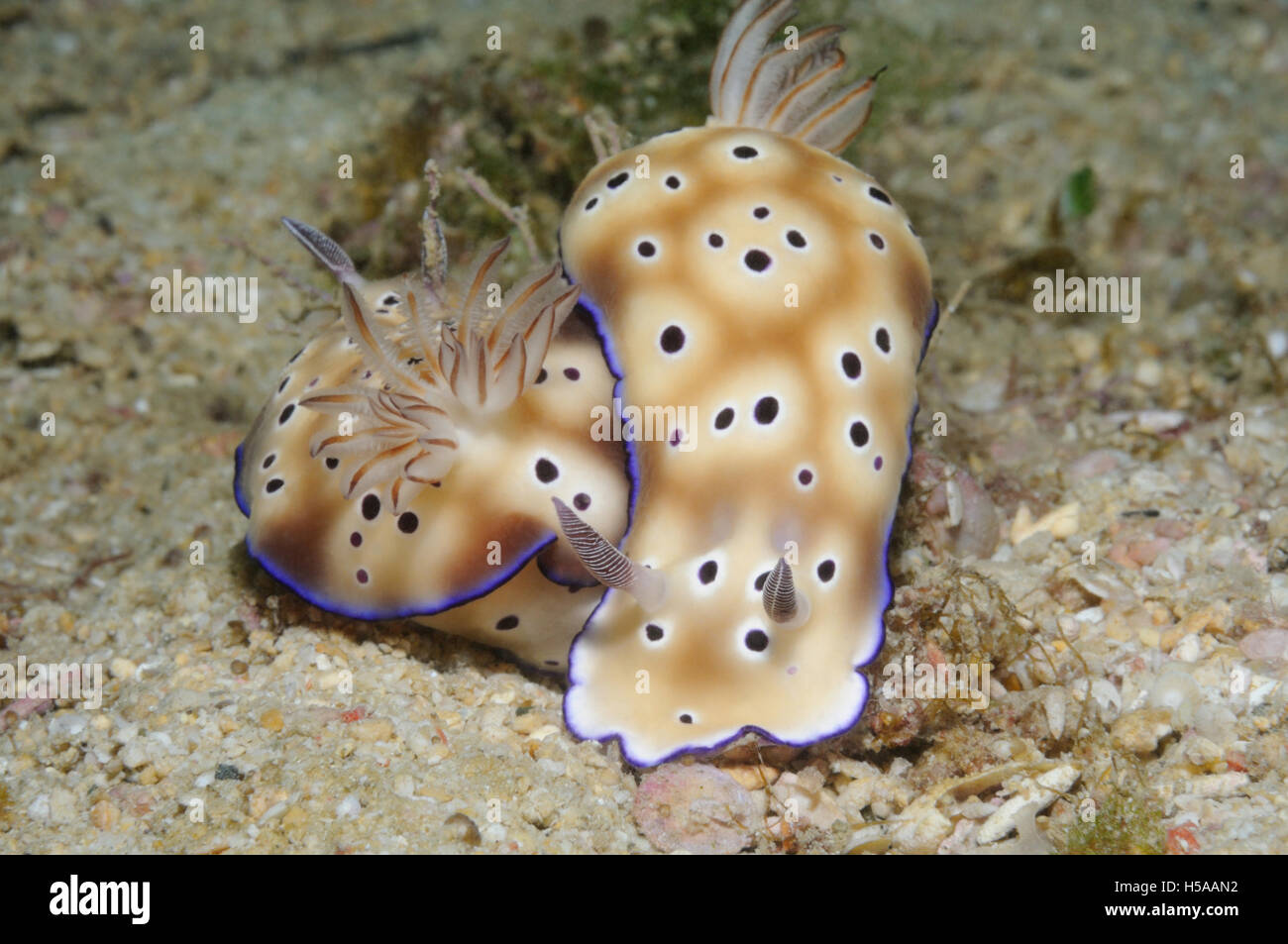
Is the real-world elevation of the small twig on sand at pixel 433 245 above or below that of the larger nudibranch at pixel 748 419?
above

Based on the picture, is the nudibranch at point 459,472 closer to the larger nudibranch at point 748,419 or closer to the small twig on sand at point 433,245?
the small twig on sand at point 433,245

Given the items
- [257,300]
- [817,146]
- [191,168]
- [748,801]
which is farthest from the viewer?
[191,168]

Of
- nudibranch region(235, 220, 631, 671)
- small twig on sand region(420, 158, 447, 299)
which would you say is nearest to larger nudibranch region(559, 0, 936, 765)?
nudibranch region(235, 220, 631, 671)

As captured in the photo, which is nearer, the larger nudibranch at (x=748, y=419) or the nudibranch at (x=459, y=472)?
the larger nudibranch at (x=748, y=419)

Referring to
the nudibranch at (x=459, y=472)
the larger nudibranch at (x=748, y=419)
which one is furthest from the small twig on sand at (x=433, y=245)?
the larger nudibranch at (x=748, y=419)

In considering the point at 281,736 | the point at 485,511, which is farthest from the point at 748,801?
the point at 281,736
